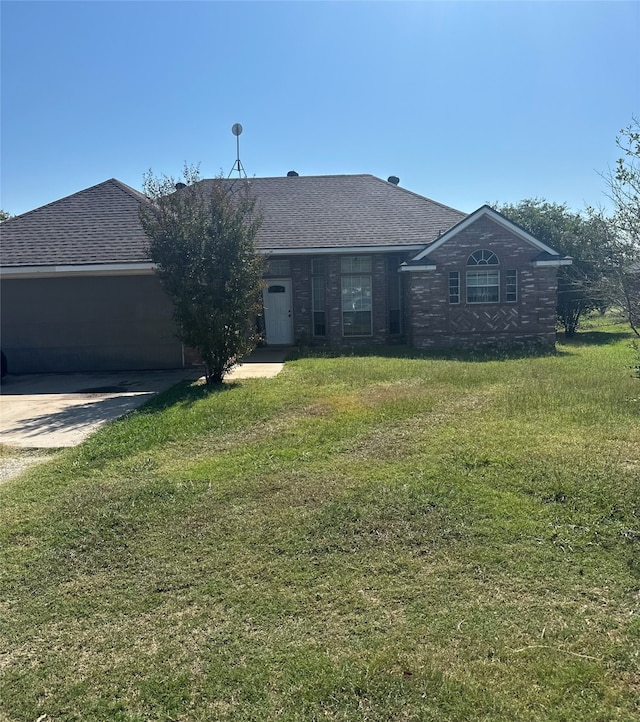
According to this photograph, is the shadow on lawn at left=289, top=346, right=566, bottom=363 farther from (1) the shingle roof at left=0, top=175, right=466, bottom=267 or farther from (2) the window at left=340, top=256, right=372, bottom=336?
(1) the shingle roof at left=0, top=175, right=466, bottom=267

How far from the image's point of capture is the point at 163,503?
503 centimetres

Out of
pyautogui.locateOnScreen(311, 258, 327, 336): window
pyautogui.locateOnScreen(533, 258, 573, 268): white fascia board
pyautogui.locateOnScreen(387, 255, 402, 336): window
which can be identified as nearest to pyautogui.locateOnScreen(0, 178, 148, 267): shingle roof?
pyautogui.locateOnScreen(311, 258, 327, 336): window

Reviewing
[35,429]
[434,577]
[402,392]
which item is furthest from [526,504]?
[35,429]

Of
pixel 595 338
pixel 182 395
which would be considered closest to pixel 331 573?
pixel 182 395

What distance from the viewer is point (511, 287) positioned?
1555 cm

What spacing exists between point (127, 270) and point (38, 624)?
10812mm

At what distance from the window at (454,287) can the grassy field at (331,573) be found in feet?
28.2

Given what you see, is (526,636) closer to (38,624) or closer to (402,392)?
(38,624)

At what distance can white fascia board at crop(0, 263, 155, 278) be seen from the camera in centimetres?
1297

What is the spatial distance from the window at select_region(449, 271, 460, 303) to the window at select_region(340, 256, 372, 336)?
2.61 metres

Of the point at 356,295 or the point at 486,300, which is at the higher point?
the point at 356,295

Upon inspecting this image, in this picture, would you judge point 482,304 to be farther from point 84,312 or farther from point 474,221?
point 84,312

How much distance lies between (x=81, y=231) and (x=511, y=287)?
12.4m

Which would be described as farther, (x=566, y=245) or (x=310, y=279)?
(x=566, y=245)
